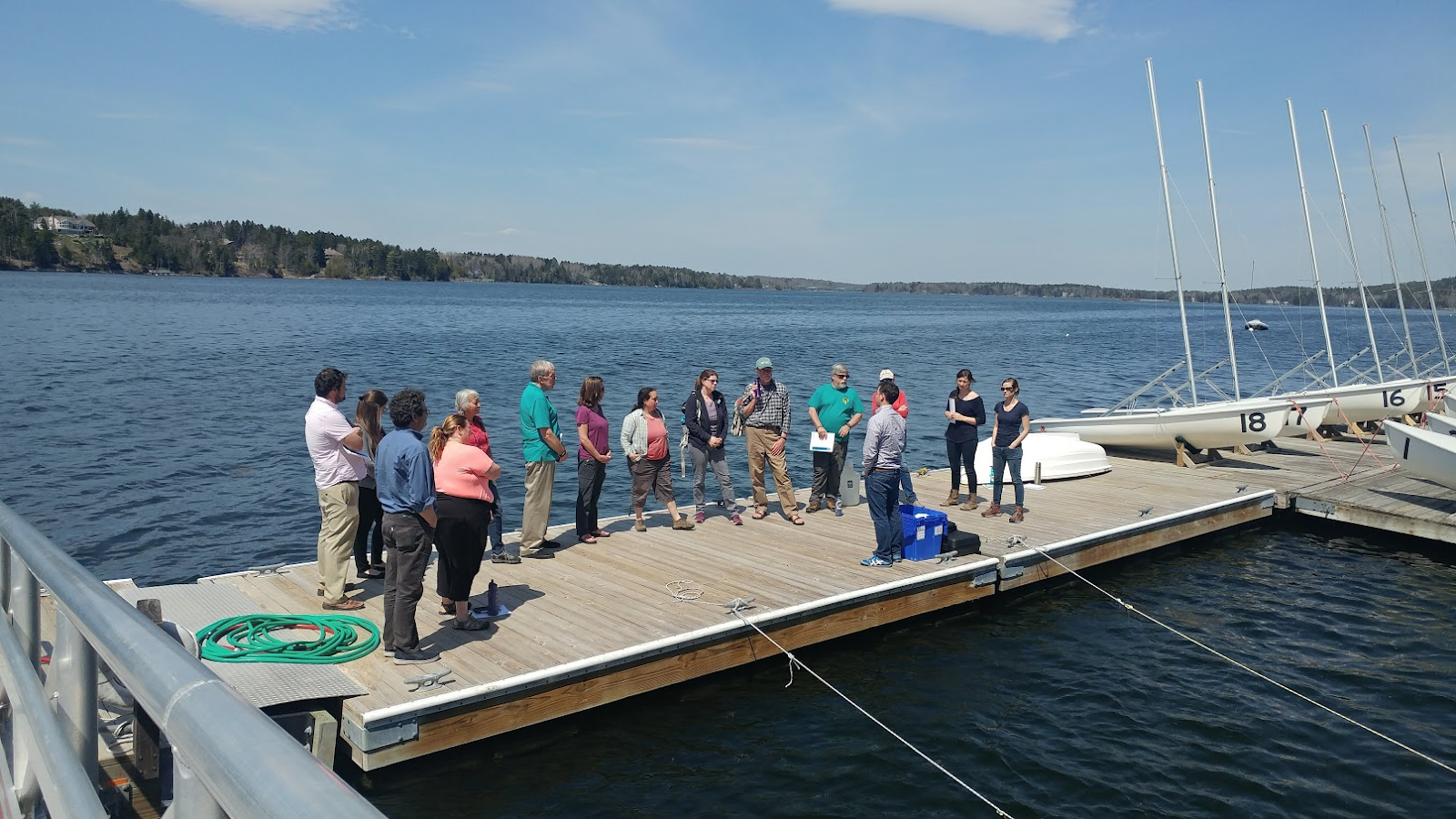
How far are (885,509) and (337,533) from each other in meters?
5.16

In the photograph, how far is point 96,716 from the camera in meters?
1.86

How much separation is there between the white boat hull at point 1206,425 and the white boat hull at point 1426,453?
2177 millimetres

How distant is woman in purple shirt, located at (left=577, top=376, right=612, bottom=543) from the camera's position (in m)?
9.64

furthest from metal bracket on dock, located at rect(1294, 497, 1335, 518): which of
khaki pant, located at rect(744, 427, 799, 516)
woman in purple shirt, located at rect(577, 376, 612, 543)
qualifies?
woman in purple shirt, located at rect(577, 376, 612, 543)

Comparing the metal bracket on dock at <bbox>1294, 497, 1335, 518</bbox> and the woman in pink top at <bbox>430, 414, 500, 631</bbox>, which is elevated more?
the woman in pink top at <bbox>430, 414, 500, 631</bbox>

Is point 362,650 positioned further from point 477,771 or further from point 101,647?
point 101,647

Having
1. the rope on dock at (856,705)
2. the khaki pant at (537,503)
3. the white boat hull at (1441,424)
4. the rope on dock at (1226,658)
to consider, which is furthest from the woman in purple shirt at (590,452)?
the white boat hull at (1441,424)

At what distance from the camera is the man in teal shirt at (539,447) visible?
360 inches

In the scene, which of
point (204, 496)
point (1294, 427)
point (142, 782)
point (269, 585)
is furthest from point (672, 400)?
point (142, 782)

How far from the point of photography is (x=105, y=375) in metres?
30.5

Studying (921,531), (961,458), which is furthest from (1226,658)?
(961,458)

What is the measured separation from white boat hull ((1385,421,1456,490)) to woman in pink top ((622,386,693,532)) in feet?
34.7

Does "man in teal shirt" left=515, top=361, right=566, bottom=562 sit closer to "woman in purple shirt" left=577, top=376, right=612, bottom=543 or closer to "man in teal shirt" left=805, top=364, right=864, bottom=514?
"woman in purple shirt" left=577, top=376, right=612, bottom=543

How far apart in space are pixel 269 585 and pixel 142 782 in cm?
710
